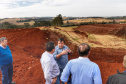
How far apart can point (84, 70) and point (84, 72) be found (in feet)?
0.10

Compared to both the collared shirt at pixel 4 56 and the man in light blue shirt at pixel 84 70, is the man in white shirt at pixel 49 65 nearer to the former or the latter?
the man in light blue shirt at pixel 84 70

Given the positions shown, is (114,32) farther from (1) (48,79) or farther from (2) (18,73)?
(1) (48,79)

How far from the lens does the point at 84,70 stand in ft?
5.50

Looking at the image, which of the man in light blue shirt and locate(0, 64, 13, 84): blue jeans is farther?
locate(0, 64, 13, 84): blue jeans

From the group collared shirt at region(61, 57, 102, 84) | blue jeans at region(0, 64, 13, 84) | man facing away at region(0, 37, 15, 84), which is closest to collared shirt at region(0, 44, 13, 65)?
man facing away at region(0, 37, 15, 84)

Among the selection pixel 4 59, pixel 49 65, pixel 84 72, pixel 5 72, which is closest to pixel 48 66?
A: pixel 49 65

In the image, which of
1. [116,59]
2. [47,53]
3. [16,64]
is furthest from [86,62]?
[116,59]

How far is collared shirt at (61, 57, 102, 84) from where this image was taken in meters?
1.63

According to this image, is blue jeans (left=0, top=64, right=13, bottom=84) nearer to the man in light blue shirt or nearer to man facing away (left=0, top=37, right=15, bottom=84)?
man facing away (left=0, top=37, right=15, bottom=84)

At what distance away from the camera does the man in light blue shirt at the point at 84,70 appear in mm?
1635

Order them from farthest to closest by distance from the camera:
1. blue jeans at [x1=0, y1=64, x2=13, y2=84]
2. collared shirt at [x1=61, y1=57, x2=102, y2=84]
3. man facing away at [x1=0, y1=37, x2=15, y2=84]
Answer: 1. blue jeans at [x1=0, y1=64, x2=13, y2=84]
2. man facing away at [x1=0, y1=37, x2=15, y2=84]
3. collared shirt at [x1=61, y1=57, x2=102, y2=84]

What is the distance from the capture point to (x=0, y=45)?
10.5ft

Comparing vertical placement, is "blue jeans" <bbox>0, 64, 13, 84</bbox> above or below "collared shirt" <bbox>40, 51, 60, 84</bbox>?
below

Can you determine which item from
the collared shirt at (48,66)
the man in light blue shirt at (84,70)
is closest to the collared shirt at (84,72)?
the man in light blue shirt at (84,70)
